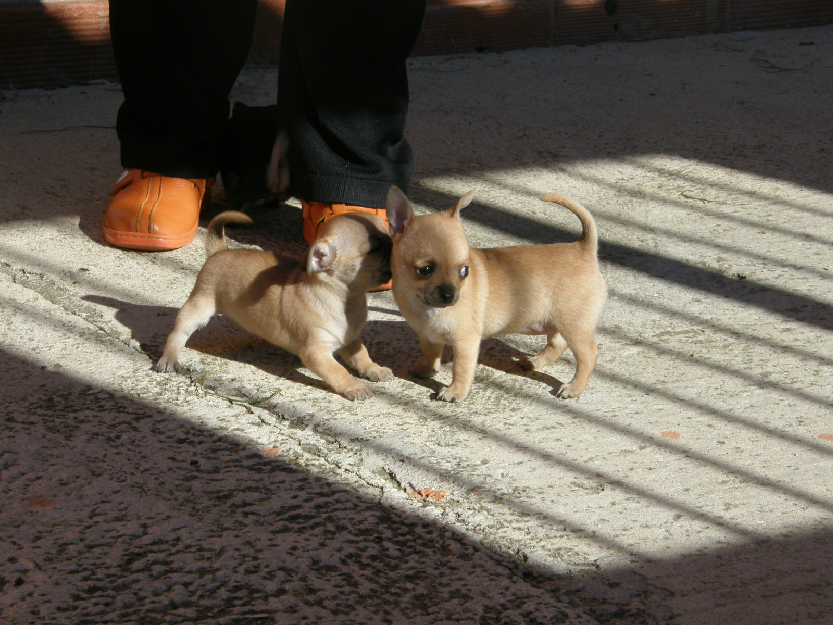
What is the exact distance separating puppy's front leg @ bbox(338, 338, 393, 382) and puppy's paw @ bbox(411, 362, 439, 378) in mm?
81

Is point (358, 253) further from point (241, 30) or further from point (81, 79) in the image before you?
point (81, 79)

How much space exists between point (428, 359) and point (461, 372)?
0.58 feet

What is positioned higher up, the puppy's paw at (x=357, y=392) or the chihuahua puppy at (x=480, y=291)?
the chihuahua puppy at (x=480, y=291)

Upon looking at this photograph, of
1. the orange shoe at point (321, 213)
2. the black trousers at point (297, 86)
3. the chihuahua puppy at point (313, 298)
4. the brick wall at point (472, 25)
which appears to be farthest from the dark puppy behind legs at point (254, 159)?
the brick wall at point (472, 25)

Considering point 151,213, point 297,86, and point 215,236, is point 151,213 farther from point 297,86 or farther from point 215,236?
point 297,86

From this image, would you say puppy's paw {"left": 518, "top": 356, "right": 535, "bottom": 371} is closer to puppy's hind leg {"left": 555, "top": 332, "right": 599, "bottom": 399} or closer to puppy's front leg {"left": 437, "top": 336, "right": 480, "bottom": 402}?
puppy's hind leg {"left": 555, "top": 332, "right": 599, "bottom": 399}

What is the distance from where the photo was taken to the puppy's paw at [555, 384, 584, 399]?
99.8 inches

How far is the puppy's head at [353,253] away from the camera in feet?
8.21

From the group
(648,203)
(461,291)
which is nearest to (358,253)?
(461,291)

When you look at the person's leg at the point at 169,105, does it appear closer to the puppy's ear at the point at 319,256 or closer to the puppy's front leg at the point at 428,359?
the puppy's ear at the point at 319,256

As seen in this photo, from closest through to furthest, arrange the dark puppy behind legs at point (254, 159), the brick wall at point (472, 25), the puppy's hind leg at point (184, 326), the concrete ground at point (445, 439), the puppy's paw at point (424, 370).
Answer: the concrete ground at point (445, 439)
the puppy's hind leg at point (184, 326)
the puppy's paw at point (424, 370)
the dark puppy behind legs at point (254, 159)
the brick wall at point (472, 25)

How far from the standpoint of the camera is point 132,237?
3320 millimetres

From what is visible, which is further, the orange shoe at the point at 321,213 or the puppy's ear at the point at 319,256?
the orange shoe at the point at 321,213

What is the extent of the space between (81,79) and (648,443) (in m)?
4.40
